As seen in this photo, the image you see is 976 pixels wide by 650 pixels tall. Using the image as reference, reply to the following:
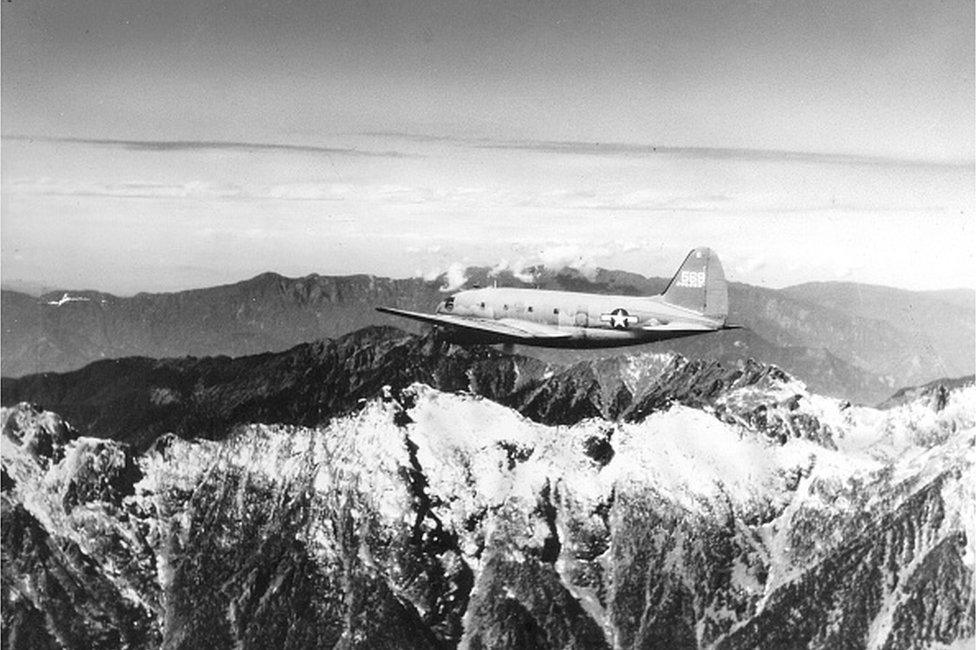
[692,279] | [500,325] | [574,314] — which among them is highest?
[692,279]

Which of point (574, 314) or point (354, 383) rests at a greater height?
point (574, 314)

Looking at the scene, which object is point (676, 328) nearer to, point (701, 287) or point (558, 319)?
point (701, 287)

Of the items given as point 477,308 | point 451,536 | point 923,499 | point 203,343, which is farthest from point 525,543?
point 477,308

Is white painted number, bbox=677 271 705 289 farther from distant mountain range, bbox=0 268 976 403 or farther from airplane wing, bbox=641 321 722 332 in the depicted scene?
distant mountain range, bbox=0 268 976 403

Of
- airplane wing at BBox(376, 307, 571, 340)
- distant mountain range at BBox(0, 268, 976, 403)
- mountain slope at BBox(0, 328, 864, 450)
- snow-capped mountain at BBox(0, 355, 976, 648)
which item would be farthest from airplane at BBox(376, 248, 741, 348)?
snow-capped mountain at BBox(0, 355, 976, 648)

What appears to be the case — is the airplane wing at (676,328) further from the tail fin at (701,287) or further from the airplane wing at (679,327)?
the tail fin at (701,287)

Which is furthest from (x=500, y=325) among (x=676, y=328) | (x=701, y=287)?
(x=701, y=287)

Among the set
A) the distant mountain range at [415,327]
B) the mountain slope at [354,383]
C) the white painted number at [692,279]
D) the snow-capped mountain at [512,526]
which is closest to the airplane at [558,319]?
the white painted number at [692,279]
